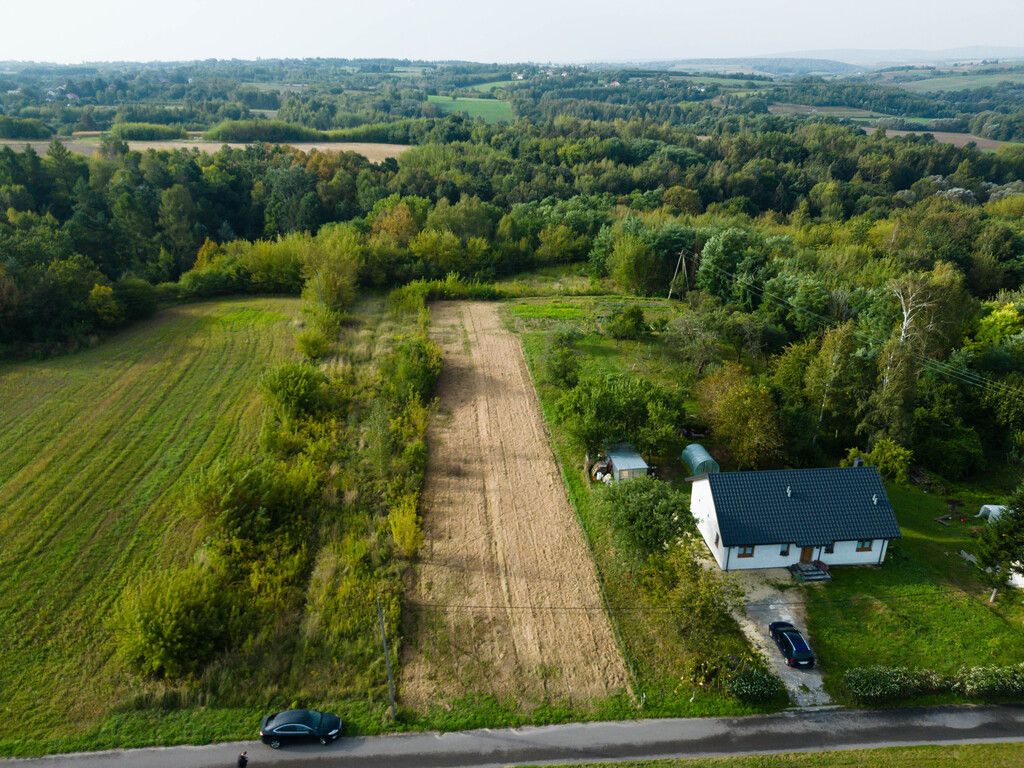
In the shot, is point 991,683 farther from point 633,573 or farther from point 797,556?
point 633,573

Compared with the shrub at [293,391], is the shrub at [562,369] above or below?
below

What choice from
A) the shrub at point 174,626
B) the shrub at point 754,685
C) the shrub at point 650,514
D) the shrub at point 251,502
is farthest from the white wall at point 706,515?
the shrub at point 174,626

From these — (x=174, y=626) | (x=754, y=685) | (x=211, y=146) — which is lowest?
(x=754, y=685)

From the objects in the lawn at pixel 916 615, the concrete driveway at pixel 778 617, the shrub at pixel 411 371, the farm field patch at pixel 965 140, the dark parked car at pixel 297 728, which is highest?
the farm field patch at pixel 965 140

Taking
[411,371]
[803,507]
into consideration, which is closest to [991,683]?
[803,507]

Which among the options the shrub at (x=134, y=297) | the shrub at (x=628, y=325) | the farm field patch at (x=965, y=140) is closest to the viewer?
the shrub at (x=628, y=325)

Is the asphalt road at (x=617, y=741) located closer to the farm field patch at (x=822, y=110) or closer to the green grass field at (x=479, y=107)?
the green grass field at (x=479, y=107)

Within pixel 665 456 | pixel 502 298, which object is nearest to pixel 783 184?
pixel 502 298

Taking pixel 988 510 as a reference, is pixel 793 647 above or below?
above
